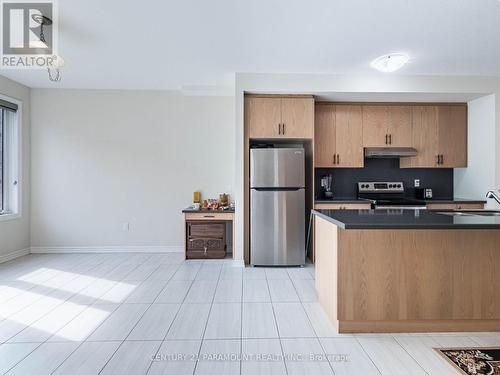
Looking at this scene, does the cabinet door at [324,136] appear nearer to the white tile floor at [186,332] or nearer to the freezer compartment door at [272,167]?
the freezer compartment door at [272,167]

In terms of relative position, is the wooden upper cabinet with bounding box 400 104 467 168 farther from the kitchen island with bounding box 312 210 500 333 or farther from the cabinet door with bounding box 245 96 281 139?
the kitchen island with bounding box 312 210 500 333

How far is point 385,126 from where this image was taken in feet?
15.0

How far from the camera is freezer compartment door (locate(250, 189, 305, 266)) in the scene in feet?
13.1

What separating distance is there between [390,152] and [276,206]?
6.53ft

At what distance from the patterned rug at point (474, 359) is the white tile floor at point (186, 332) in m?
0.07

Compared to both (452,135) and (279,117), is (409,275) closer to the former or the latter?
(279,117)

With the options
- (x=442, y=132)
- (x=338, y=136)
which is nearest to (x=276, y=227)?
(x=338, y=136)

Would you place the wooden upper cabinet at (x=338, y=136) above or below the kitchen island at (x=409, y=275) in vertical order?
above

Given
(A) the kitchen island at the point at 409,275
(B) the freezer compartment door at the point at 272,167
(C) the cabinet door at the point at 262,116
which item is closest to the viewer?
(A) the kitchen island at the point at 409,275

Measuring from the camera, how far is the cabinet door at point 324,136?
4.54 metres

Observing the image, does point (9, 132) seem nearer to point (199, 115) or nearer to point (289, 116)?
point (199, 115)

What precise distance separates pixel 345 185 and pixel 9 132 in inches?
→ 209

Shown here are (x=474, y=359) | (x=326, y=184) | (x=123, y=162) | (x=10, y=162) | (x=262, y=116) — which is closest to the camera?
(x=474, y=359)

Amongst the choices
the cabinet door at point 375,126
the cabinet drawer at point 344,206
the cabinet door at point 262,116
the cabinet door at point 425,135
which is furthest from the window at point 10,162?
the cabinet door at point 425,135
